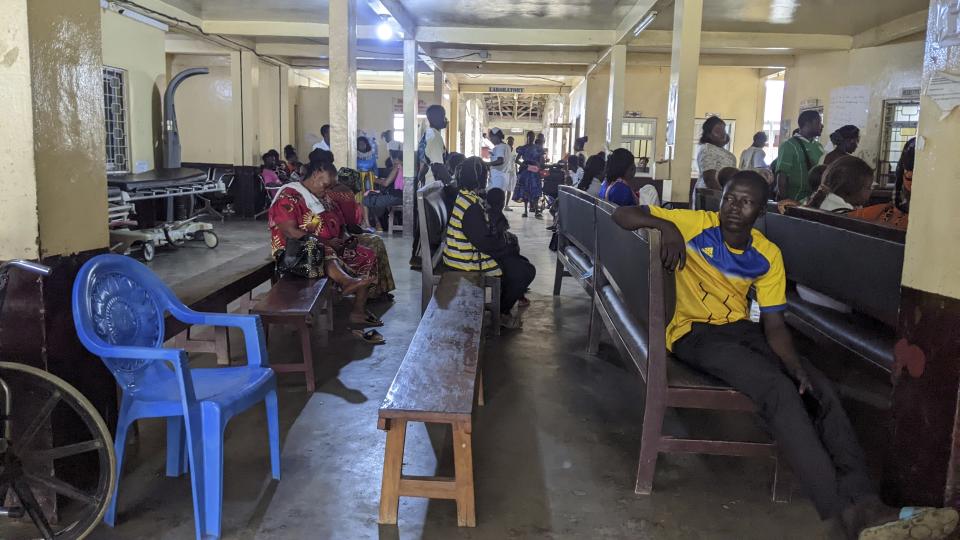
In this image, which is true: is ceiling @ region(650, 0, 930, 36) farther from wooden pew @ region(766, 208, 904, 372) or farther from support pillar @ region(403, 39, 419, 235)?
wooden pew @ region(766, 208, 904, 372)

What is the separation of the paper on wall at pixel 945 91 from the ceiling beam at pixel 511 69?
1354cm

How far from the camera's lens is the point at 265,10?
10.3 m

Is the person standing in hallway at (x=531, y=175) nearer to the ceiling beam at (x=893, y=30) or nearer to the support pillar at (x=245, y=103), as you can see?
the support pillar at (x=245, y=103)

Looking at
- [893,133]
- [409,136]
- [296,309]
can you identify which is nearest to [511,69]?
[409,136]

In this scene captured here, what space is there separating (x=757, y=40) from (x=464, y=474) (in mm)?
10492

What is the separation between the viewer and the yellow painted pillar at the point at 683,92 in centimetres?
700

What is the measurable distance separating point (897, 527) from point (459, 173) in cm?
346

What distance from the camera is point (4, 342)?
2.45 metres

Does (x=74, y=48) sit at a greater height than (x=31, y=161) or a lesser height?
greater

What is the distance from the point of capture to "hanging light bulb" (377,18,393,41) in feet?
35.5

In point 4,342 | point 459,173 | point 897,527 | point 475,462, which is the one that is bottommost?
point 475,462

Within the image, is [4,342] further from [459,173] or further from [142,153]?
[142,153]

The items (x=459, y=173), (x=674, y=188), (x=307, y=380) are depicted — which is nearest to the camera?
(x=307, y=380)

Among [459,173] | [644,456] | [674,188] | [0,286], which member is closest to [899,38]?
[674,188]
